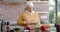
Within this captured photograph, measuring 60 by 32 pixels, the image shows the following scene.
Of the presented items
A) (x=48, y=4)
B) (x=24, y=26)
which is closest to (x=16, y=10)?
(x=48, y=4)

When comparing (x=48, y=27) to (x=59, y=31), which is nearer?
(x=59, y=31)

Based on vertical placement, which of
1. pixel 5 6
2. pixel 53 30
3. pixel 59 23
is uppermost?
pixel 5 6

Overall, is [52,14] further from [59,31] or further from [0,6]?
[59,31]

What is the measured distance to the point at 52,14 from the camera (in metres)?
2.68

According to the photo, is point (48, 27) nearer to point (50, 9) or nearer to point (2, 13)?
point (50, 9)

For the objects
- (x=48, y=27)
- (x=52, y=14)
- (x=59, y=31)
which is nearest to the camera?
(x=59, y=31)

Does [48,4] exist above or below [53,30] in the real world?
above

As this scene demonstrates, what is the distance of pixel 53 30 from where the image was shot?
5.16 ft

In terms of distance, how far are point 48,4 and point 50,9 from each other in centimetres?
11

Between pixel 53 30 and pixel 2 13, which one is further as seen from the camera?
pixel 2 13

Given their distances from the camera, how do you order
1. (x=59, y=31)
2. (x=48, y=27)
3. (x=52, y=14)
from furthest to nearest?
(x=52, y=14), (x=48, y=27), (x=59, y=31)

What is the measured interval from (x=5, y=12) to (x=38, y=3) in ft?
2.20

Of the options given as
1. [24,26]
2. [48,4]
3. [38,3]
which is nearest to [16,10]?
[38,3]

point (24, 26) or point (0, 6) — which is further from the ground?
point (0, 6)
